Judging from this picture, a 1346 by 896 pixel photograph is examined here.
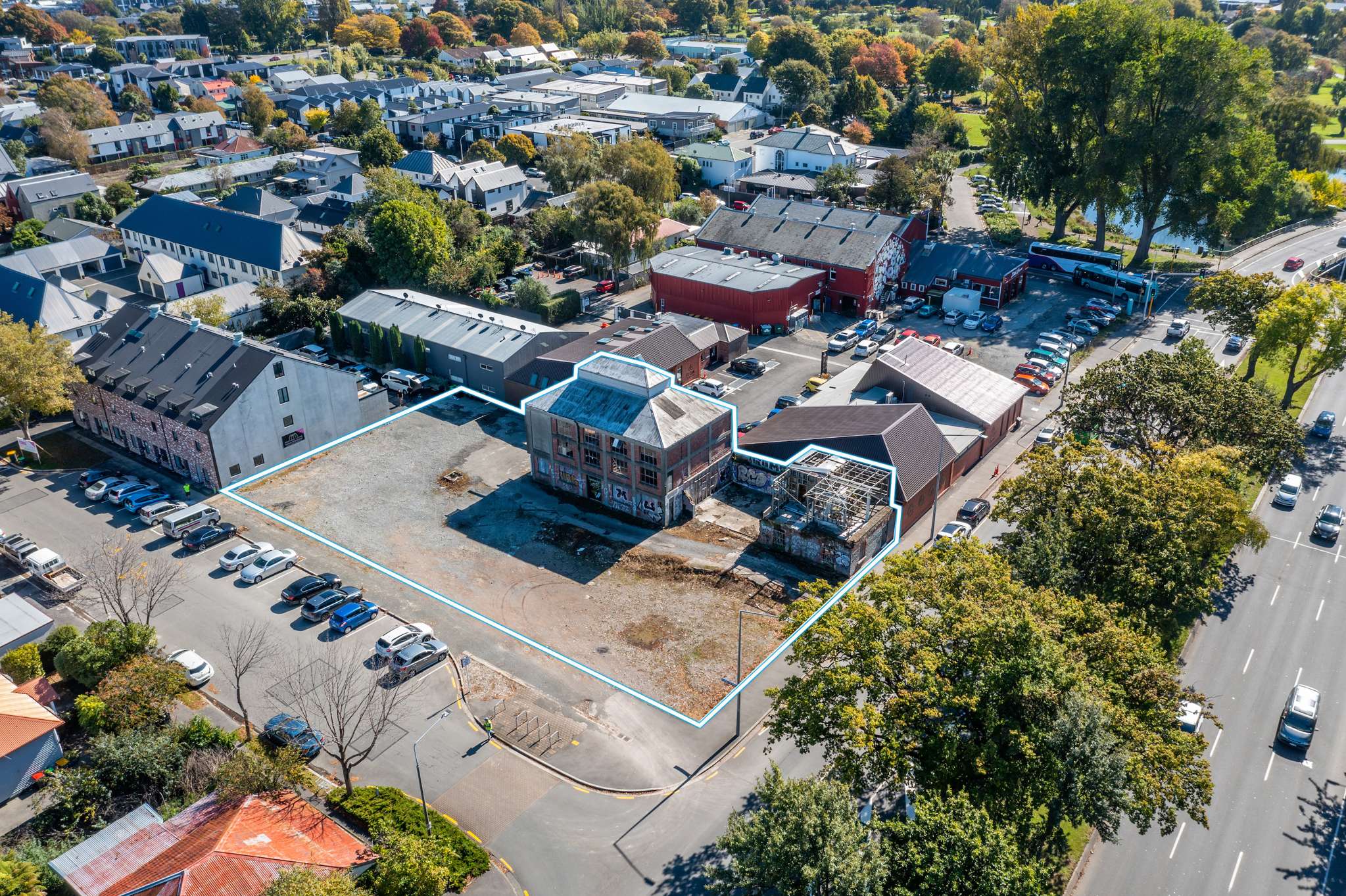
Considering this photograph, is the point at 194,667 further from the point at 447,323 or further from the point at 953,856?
the point at 447,323

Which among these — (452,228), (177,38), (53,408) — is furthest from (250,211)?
(177,38)

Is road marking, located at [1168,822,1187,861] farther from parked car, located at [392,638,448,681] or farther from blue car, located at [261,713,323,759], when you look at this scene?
blue car, located at [261,713,323,759]

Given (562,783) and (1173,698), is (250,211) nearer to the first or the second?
(562,783)

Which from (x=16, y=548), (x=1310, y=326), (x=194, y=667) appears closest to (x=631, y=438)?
(x=194, y=667)

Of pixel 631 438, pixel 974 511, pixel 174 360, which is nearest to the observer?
pixel 631 438

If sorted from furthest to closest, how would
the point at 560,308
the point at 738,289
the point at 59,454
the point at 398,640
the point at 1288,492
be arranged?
1. the point at 560,308
2. the point at 738,289
3. the point at 59,454
4. the point at 1288,492
5. the point at 398,640

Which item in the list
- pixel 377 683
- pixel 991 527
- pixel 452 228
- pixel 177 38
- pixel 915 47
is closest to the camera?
pixel 377 683
